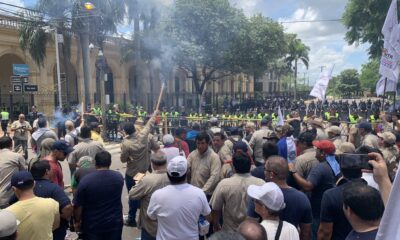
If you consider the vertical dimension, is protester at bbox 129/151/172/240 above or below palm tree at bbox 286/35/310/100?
below

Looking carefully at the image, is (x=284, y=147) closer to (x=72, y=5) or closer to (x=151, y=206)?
(x=151, y=206)

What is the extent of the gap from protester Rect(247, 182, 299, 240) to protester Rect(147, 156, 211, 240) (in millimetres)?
808

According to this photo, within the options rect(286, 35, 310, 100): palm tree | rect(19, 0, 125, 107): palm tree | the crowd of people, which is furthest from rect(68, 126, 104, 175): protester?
rect(286, 35, 310, 100): palm tree

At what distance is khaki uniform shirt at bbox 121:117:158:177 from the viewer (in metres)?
6.07

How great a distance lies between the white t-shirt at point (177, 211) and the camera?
10.9ft

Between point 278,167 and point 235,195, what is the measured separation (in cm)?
59

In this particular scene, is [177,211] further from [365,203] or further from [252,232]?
[365,203]

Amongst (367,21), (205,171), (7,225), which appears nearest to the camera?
(7,225)

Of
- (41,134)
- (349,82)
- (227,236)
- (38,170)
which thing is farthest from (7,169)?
(349,82)

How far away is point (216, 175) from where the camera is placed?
483cm

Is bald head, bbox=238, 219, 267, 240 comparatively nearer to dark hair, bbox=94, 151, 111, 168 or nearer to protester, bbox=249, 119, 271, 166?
dark hair, bbox=94, 151, 111, 168

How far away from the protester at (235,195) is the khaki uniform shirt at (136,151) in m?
2.53

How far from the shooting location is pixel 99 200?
12.8ft

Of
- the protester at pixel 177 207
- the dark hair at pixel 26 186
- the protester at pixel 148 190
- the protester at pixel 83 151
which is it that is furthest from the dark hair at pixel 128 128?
the dark hair at pixel 26 186
